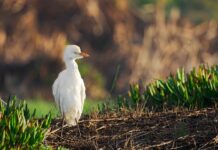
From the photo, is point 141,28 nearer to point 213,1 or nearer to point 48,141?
point 213,1

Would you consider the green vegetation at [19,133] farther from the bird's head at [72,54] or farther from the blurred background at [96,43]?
the blurred background at [96,43]

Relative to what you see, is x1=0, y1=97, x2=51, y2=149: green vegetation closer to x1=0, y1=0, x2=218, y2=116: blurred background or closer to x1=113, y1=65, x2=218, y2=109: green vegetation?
x1=113, y1=65, x2=218, y2=109: green vegetation

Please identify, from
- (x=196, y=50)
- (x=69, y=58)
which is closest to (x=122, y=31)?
(x=196, y=50)

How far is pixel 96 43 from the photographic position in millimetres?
36312

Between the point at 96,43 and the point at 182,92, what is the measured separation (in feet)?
75.4

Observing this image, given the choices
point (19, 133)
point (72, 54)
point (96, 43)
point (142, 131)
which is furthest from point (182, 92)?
point (96, 43)

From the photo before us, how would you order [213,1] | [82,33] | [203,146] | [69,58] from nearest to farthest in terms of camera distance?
1. [203,146]
2. [69,58]
3. [82,33]
4. [213,1]

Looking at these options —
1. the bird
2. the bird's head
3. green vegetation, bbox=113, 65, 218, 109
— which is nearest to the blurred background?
green vegetation, bbox=113, 65, 218, 109

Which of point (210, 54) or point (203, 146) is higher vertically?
point (210, 54)

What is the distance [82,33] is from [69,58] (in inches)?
910

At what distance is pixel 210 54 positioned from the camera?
35750 millimetres

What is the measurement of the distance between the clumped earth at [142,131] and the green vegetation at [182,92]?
0.71 m

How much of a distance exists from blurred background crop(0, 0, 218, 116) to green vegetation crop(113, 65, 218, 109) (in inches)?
697

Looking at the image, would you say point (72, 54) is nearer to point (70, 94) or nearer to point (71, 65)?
point (71, 65)
